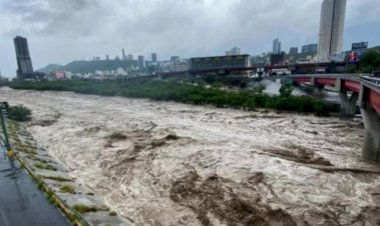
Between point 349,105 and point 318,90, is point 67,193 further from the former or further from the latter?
point 318,90

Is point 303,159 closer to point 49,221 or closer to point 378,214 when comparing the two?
point 378,214

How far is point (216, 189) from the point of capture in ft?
38.0

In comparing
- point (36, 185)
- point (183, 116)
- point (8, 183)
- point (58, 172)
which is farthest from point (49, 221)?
point (183, 116)

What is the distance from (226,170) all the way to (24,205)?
8.85m

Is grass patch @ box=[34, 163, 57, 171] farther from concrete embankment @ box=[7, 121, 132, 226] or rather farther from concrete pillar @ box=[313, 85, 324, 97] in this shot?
concrete pillar @ box=[313, 85, 324, 97]

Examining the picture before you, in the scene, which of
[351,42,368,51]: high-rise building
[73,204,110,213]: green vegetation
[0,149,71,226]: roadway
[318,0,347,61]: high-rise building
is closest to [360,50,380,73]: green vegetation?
[351,42,368,51]: high-rise building

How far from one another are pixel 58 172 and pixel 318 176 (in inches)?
511

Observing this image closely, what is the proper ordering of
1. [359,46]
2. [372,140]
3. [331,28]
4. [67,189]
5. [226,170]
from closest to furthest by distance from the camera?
[67,189] < [226,170] < [372,140] < [359,46] < [331,28]

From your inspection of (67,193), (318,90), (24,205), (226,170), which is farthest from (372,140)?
(318,90)

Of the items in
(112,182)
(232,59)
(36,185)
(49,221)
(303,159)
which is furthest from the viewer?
(232,59)

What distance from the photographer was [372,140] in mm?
15258

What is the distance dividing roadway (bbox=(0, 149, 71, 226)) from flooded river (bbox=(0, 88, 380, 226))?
2.54 meters

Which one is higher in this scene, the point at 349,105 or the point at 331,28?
the point at 331,28

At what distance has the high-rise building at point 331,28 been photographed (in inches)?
4508
